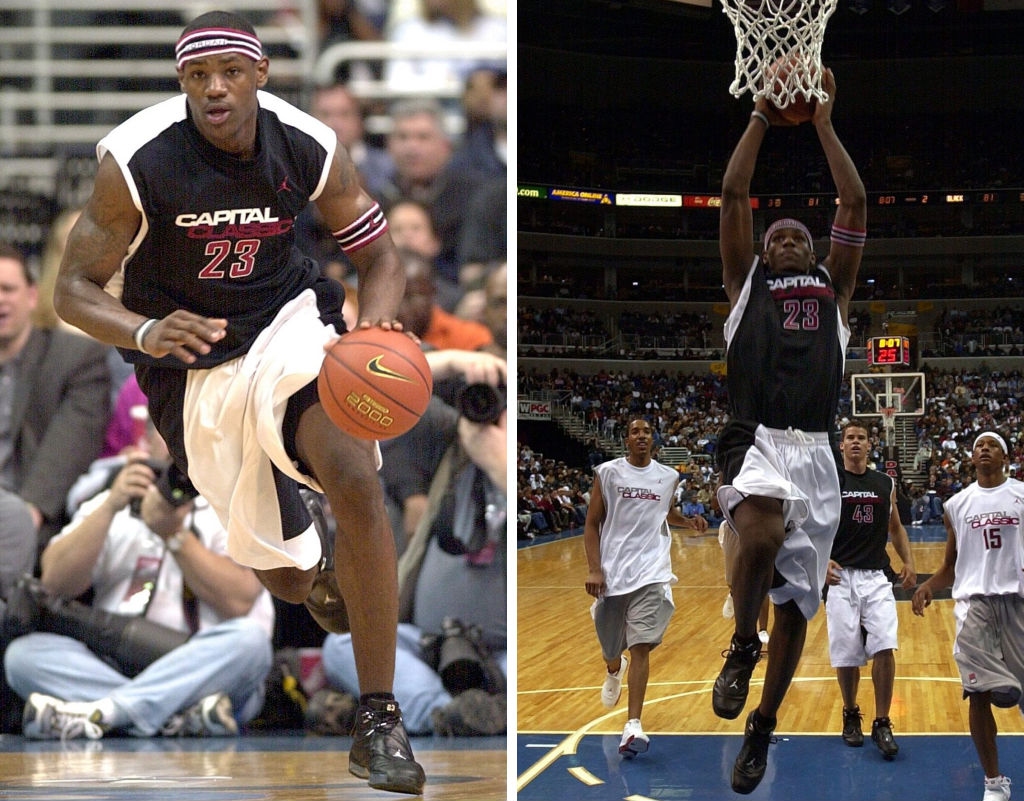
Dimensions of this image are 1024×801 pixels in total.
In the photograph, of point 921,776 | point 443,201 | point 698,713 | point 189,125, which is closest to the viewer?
point 189,125

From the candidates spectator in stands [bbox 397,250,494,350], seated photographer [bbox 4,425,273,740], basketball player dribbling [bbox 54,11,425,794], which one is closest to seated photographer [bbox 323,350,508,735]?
spectator in stands [bbox 397,250,494,350]

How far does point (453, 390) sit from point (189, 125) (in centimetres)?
373

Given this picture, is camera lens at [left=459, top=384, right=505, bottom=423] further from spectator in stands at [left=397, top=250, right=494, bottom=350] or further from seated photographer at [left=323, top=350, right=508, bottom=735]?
spectator in stands at [left=397, top=250, right=494, bottom=350]

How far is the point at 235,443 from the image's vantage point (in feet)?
13.1

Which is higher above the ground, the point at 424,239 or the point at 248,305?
the point at 424,239

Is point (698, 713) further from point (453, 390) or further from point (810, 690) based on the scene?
point (453, 390)

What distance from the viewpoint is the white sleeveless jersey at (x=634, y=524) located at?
6992 mm

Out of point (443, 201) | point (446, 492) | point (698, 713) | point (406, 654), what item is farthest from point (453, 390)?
point (698, 713)

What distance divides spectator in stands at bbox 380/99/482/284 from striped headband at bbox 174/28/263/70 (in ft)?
11.1

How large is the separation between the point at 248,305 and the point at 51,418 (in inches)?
165

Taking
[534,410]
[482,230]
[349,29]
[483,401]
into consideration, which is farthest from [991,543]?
[534,410]

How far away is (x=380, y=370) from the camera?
3564 mm

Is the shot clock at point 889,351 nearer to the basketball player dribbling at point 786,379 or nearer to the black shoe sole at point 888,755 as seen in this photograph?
the black shoe sole at point 888,755

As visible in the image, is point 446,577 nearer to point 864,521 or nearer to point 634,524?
point 634,524
